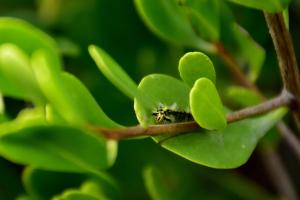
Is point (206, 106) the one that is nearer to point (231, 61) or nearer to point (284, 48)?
point (284, 48)

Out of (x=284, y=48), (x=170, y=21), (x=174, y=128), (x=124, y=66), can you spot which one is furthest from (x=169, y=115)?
(x=124, y=66)

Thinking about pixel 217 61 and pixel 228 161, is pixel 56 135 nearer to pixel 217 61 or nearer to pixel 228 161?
pixel 228 161

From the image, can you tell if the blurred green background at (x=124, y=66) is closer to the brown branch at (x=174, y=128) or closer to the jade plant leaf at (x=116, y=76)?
the brown branch at (x=174, y=128)

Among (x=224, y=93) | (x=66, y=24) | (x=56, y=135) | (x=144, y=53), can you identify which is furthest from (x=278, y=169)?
(x=56, y=135)

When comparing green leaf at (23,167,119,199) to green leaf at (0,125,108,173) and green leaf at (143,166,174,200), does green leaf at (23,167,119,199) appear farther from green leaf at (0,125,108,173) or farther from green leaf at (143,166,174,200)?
green leaf at (0,125,108,173)

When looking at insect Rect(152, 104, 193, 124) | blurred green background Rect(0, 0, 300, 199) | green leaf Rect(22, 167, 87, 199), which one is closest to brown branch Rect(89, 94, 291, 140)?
insect Rect(152, 104, 193, 124)

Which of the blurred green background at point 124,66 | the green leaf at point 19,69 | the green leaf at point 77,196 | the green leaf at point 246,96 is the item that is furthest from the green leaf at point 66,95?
the blurred green background at point 124,66

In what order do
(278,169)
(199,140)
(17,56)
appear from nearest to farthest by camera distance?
(17,56)
(199,140)
(278,169)
